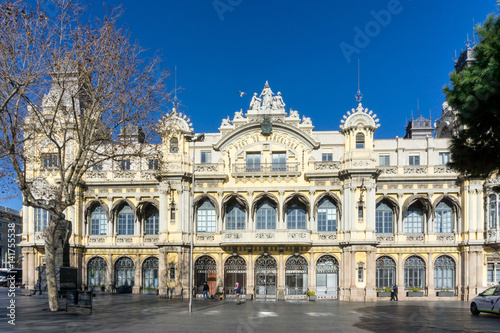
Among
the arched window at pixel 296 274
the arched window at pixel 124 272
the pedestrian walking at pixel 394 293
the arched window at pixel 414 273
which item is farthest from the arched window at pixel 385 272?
the arched window at pixel 124 272

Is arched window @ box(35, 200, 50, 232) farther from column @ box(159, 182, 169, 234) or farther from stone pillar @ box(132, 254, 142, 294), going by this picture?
column @ box(159, 182, 169, 234)

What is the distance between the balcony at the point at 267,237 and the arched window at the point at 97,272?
12.0m

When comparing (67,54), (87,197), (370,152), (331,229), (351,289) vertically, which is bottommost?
(351,289)

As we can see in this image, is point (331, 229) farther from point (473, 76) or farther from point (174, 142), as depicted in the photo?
point (473, 76)

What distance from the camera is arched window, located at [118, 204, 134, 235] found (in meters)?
45.2

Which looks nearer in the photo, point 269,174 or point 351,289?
point 351,289

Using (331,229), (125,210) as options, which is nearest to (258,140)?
(331,229)

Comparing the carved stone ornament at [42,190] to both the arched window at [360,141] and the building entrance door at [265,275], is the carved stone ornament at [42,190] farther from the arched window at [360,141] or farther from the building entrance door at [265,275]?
the arched window at [360,141]

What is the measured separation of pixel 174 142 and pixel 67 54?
757 inches

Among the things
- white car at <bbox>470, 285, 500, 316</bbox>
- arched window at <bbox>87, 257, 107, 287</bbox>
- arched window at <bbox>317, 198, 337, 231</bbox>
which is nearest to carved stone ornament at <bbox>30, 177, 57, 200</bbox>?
arched window at <bbox>87, 257, 107, 287</bbox>

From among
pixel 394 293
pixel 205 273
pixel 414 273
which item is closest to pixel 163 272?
pixel 205 273

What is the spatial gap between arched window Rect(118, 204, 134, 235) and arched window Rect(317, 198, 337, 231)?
1713cm

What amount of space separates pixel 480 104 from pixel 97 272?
38.4m

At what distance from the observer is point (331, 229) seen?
42406mm
